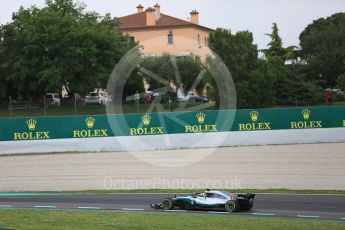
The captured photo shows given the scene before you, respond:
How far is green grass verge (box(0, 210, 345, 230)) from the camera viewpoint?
1808cm

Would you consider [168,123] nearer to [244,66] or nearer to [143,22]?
[244,66]

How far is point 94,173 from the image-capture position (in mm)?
32625

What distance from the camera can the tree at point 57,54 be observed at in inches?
2318

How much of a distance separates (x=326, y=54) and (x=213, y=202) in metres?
66.4

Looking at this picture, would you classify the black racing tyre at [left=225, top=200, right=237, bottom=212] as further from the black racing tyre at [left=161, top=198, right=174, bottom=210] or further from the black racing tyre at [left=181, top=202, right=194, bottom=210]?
the black racing tyre at [left=161, top=198, right=174, bottom=210]

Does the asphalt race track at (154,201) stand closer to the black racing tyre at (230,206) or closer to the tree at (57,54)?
the black racing tyre at (230,206)

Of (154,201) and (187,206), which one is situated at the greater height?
(187,206)

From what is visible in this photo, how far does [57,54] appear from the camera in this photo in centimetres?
6081

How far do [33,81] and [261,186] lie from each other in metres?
38.3

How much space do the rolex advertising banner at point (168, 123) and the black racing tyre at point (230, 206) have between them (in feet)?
62.2

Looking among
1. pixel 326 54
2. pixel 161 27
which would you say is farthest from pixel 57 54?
pixel 326 54

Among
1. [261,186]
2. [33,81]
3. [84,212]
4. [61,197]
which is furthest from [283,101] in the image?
[84,212]

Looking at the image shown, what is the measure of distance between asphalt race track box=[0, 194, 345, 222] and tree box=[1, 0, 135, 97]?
3236 centimetres

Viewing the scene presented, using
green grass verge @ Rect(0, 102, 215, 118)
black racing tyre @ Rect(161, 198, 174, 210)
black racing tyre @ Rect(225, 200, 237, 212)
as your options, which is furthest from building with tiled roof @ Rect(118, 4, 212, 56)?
black racing tyre @ Rect(225, 200, 237, 212)
